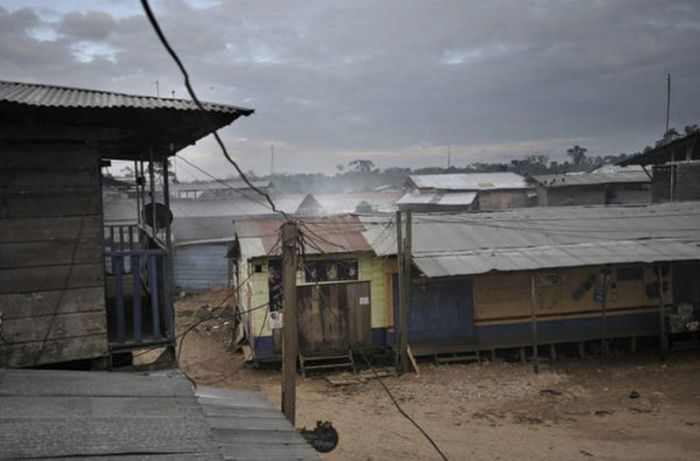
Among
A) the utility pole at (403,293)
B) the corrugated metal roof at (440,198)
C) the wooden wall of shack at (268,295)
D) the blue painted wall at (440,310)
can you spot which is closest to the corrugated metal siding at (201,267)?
the wooden wall of shack at (268,295)

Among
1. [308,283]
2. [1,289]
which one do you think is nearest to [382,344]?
[308,283]

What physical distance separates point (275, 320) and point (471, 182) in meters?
31.1

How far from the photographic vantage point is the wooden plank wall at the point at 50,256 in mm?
6082

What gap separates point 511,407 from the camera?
1291 cm

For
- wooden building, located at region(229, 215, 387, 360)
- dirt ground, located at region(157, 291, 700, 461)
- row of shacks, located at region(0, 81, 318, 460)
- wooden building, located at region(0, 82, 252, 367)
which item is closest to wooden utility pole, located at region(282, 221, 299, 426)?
row of shacks, located at region(0, 81, 318, 460)

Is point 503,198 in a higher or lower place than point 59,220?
higher

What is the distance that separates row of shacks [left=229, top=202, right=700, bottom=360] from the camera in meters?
15.6

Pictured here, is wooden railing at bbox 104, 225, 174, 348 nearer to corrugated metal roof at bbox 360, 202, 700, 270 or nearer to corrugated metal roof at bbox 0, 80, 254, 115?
corrugated metal roof at bbox 0, 80, 254, 115

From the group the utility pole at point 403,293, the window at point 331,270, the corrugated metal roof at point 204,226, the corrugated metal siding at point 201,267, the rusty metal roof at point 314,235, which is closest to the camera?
the utility pole at point 403,293

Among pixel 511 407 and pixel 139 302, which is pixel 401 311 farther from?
pixel 139 302

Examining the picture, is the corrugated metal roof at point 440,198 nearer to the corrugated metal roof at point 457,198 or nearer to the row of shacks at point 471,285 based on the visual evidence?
the corrugated metal roof at point 457,198

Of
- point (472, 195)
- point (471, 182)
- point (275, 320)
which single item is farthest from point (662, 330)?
point (471, 182)

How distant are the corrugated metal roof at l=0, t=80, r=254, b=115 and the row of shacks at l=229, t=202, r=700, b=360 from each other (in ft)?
28.0

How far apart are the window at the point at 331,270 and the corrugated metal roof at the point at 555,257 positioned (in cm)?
196
